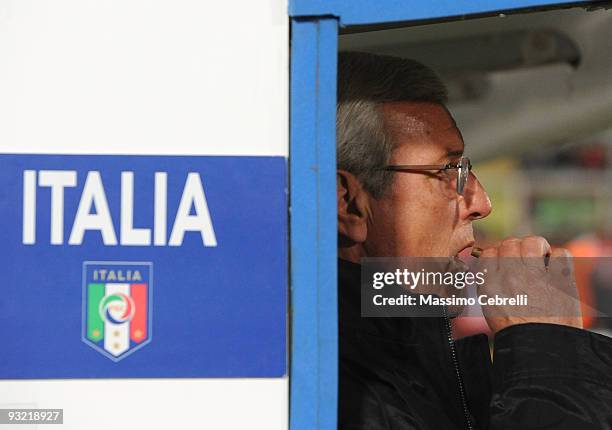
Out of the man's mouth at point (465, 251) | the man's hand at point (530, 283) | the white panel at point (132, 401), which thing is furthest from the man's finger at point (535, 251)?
the white panel at point (132, 401)

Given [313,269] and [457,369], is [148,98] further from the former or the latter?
[457,369]

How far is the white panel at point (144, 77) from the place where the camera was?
4.65 ft

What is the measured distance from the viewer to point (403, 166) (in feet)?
5.73

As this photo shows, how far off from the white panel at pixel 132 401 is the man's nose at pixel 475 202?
59 centimetres

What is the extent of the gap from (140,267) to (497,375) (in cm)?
70

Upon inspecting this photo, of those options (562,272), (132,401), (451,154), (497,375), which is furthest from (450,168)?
(132,401)

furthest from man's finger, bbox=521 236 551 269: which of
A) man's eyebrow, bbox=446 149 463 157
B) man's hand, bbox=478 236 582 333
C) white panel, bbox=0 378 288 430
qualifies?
white panel, bbox=0 378 288 430

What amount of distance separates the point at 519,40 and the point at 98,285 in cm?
107

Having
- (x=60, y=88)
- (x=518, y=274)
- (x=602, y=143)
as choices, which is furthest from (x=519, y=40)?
(x=60, y=88)

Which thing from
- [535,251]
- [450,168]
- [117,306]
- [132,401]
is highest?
[450,168]

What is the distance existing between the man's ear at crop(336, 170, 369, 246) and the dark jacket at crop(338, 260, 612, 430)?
0.30ft

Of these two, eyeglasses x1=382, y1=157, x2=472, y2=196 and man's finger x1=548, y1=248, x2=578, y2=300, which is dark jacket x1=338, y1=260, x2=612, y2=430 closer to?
man's finger x1=548, y1=248, x2=578, y2=300

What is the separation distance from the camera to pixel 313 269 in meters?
1.42

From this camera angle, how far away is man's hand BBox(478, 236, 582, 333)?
1644 millimetres
